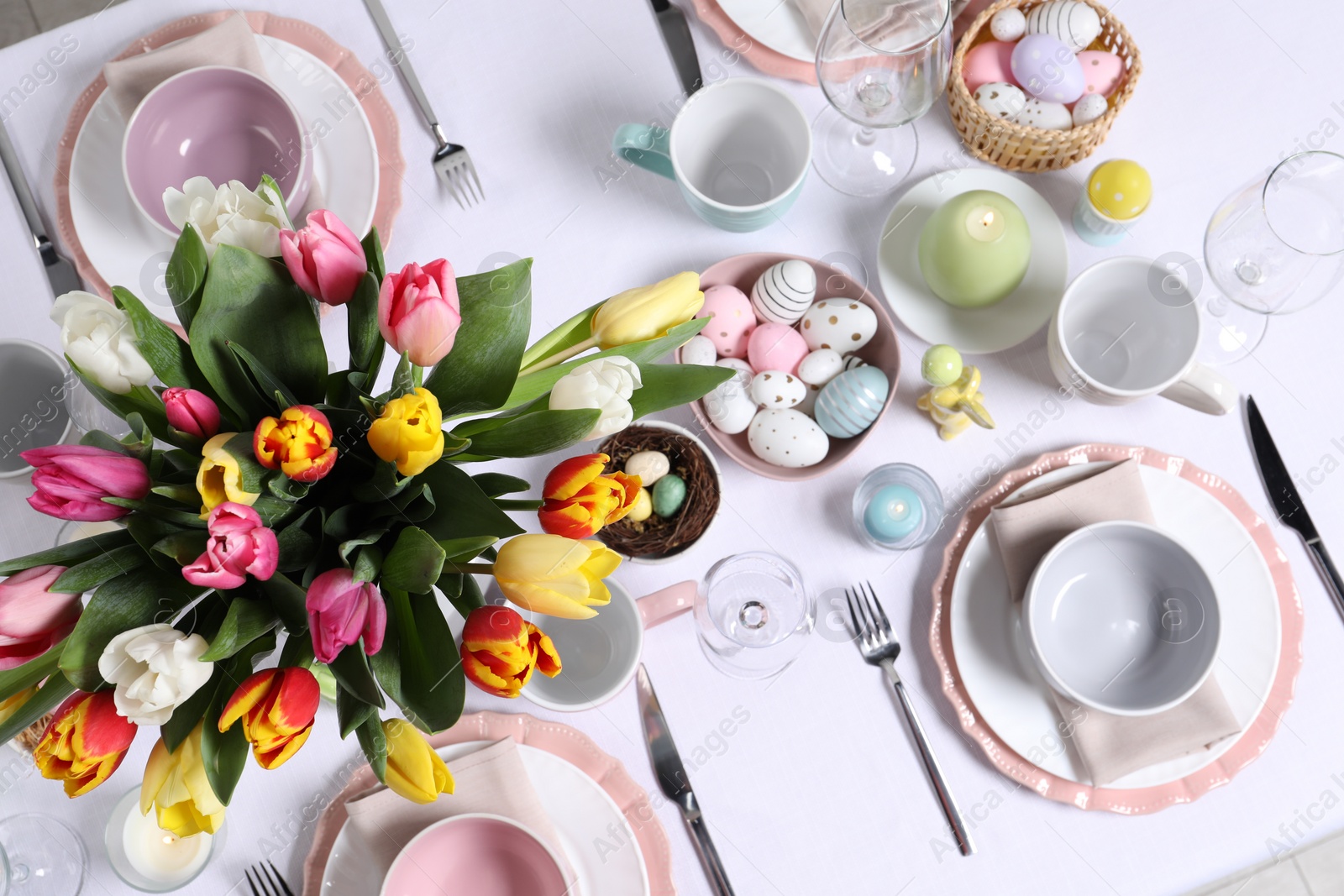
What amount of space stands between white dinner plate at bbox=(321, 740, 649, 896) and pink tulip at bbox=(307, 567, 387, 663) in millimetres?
344

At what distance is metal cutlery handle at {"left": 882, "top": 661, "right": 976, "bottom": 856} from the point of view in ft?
2.30

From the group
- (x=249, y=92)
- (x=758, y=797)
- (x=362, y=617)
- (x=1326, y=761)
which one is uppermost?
(x=249, y=92)

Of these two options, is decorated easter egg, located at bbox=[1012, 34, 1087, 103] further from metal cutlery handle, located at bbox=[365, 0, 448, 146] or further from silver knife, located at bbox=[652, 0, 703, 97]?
metal cutlery handle, located at bbox=[365, 0, 448, 146]

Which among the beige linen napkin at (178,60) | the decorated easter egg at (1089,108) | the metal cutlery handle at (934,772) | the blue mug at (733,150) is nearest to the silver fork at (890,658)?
the metal cutlery handle at (934,772)

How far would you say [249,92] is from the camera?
0.70 metres

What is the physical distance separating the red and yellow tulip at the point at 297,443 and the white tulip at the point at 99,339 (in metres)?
0.08

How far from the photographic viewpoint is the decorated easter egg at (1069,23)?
72cm

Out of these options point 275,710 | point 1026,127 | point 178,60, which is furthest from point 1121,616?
point 178,60

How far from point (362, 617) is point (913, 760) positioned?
1.69 feet

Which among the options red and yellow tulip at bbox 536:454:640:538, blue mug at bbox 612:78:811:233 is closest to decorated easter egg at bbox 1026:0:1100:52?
blue mug at bbox 612:78:811:233

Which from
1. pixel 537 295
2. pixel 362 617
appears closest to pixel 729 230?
pixel 537 295

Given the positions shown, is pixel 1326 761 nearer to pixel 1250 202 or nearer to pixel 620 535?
pixel 1250 202

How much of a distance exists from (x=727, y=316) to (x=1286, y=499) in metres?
0.49

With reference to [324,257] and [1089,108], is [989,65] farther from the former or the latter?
[324,257]
